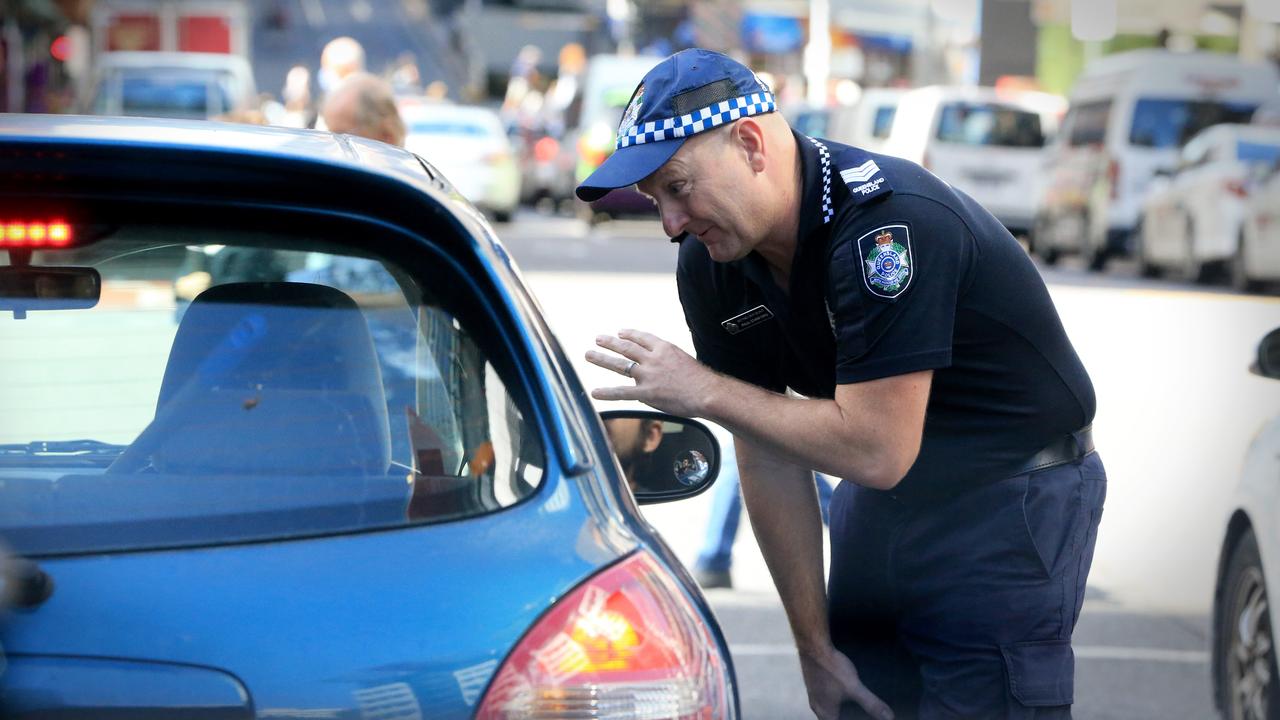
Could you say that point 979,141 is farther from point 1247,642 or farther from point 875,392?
point 875,392

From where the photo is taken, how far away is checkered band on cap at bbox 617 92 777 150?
2848mm

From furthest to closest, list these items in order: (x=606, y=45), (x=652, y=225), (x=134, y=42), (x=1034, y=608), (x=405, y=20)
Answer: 1. (x=405, y=20)
2. (x=606, y=45)
3. (x=134, y=42)
4. (x=652, y=225)
5. (x=1034, y=608)

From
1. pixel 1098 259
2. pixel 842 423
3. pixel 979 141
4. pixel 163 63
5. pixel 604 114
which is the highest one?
pixel 842 423

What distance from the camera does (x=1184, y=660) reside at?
573 centimetres

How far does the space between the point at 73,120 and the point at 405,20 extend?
A: 89.6 metres

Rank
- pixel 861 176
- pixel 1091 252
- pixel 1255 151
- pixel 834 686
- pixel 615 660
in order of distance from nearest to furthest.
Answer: pixel 615 660 < pixel 861 176 < pixel 834 686 < pixel 1255 151 < pixel 1091 252

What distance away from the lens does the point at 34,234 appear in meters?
2.29

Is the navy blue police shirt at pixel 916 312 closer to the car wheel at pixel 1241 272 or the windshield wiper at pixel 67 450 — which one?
the windshield wiper at pixel 67 450

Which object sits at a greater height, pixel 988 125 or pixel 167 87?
pixel 167 87

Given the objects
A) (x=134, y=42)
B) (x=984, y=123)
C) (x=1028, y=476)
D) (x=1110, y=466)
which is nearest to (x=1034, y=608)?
(x=1028, y=476)

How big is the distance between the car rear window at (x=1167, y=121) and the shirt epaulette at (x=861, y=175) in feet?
63.7

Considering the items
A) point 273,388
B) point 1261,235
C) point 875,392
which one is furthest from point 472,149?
point 273,388

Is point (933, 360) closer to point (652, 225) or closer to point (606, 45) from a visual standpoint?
point (652, 225)

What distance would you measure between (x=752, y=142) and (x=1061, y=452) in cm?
70
